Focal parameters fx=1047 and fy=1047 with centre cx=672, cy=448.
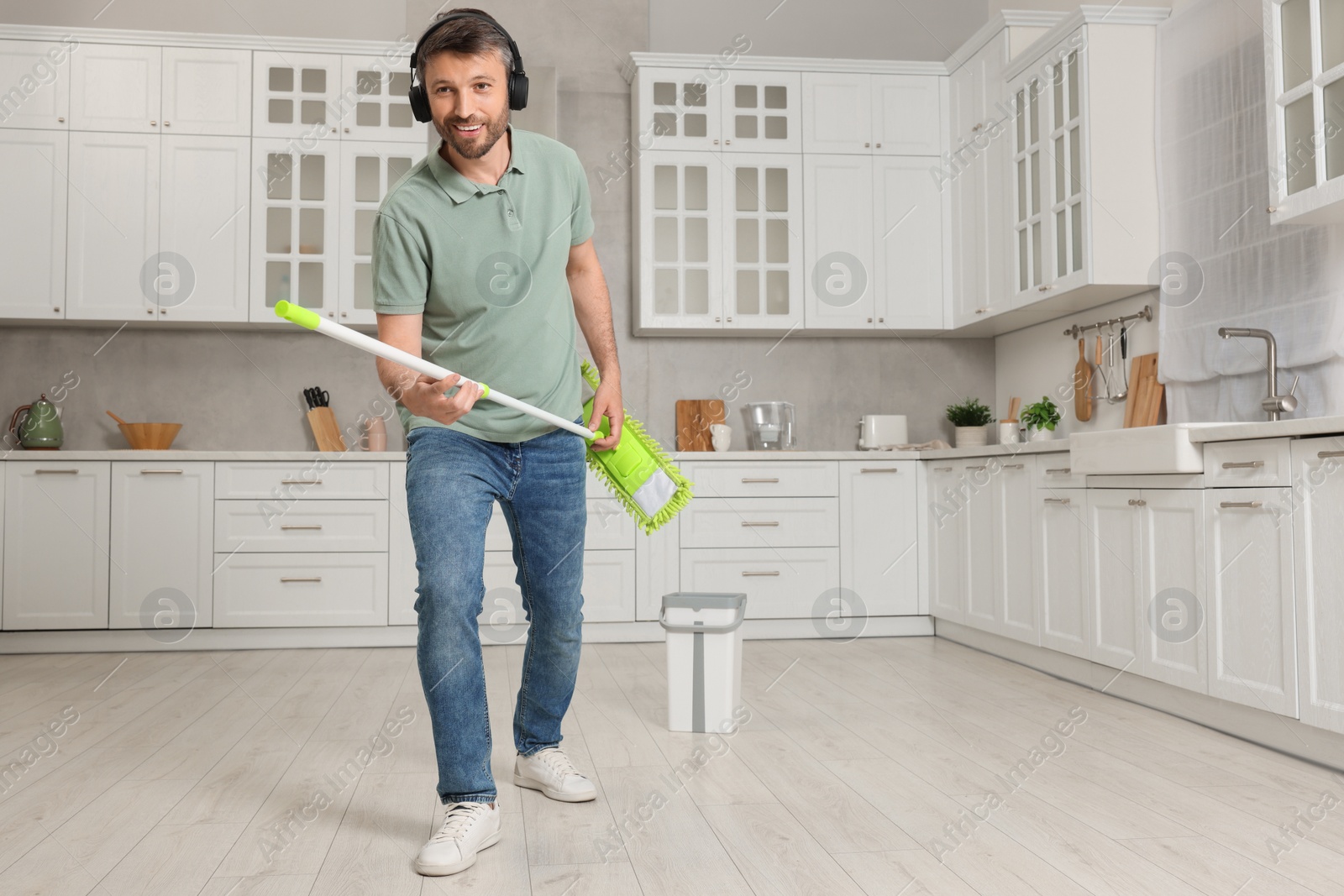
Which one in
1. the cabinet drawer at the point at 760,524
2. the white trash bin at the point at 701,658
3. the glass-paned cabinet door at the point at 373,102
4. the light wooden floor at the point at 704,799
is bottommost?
the light wooden floor at the point at 704,799

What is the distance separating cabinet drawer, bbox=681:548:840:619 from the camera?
4.40 meters

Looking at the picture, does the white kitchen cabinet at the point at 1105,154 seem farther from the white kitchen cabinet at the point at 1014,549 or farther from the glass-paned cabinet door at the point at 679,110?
the glass-paned cabinet door at the point at 679,110

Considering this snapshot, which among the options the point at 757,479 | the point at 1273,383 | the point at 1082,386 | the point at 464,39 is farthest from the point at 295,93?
the point at 1273,383

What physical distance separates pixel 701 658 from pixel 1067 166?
7.81ft

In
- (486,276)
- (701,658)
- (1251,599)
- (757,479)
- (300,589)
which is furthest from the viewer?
(757,479)

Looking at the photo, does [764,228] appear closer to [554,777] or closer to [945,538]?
[945,538]

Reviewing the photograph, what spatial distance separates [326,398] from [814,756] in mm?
3101

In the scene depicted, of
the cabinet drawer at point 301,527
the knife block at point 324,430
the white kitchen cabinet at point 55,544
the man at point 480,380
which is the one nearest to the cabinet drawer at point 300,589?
the cabinet drawer at point 301,527

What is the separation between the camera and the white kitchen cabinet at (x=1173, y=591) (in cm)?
272

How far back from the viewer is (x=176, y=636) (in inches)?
164

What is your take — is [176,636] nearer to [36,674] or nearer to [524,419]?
[36,674]

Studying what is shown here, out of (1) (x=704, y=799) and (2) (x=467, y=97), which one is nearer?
(2) (x=467, y=97)

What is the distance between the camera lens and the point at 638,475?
87.0 inches

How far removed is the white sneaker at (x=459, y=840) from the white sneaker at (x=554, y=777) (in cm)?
26
